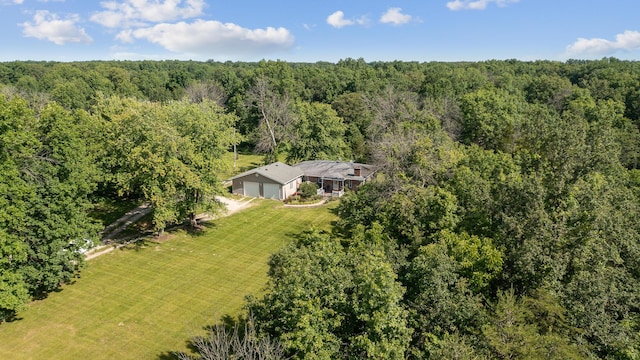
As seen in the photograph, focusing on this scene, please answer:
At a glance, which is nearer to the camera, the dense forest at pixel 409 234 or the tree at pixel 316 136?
the dense forest at pixel 409 234

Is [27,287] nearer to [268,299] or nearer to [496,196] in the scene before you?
[268,299]

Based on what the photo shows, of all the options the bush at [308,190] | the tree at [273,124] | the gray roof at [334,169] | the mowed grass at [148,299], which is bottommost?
the mowed grass at [148,299]

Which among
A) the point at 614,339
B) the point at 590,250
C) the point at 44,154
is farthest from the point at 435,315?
the point at 44,154

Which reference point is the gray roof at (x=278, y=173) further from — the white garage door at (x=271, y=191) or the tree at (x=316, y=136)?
the tree at (x=316, y=136)

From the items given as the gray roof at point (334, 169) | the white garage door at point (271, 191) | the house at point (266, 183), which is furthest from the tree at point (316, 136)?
the white garage door at point (271, 191)

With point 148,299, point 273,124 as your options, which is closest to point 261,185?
point 273,124

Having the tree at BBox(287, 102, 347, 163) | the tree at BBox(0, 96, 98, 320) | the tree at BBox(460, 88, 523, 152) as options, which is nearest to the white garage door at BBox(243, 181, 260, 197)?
the tree at BBox(287, 102, 347, 163)
